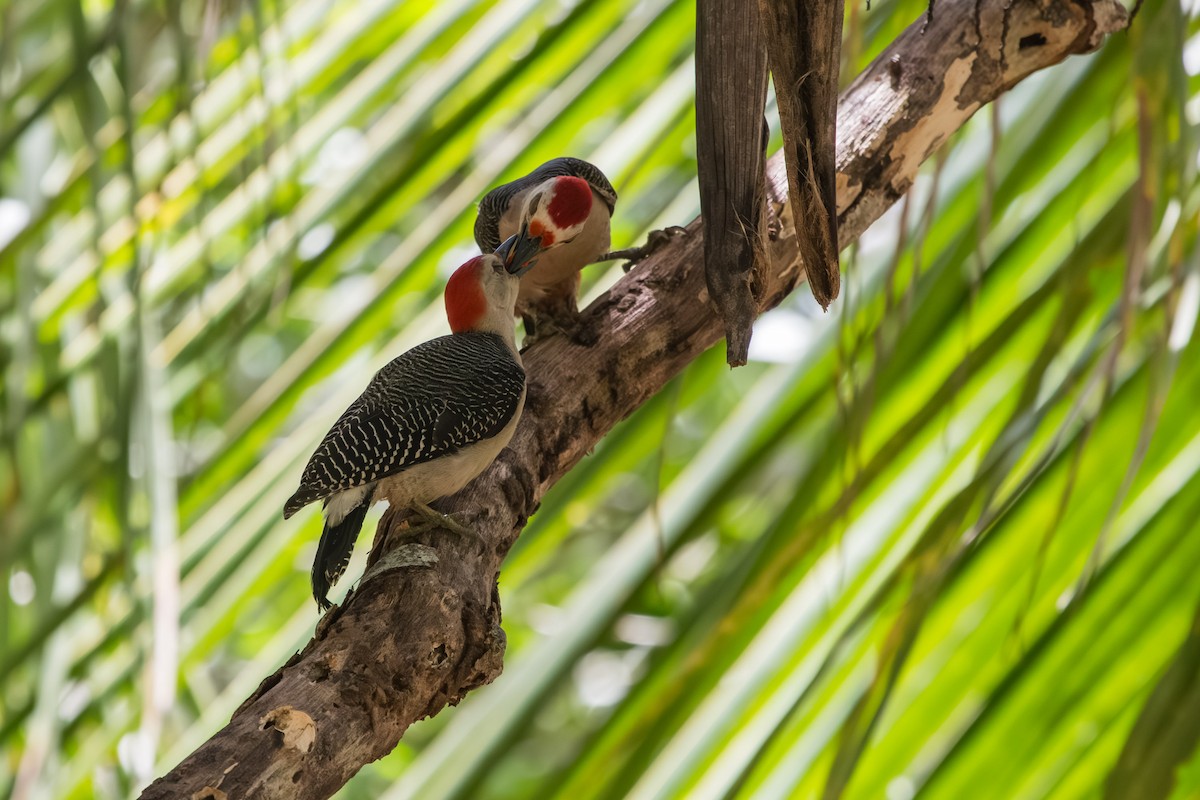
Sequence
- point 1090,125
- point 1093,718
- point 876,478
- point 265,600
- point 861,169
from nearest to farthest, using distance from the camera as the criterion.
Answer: point 1093,718, point 876,478, point 1090,125, point 861,169, point 265,600

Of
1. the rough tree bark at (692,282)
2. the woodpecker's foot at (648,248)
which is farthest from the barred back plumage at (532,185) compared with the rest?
the rough tree bark at (692,282)

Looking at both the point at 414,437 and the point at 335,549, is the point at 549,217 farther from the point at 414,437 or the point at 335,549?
the point at 335,549

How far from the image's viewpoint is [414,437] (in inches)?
71.6

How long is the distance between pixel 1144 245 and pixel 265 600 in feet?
8.14

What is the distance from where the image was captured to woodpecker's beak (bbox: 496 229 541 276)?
2.20 metres

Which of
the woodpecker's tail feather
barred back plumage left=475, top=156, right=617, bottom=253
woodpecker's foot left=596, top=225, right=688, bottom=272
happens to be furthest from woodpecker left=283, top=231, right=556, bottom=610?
barred back plumage left=475, top=156, right=617, bottom=253

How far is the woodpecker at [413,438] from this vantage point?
1713mm

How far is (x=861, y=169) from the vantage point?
1946 millimetres

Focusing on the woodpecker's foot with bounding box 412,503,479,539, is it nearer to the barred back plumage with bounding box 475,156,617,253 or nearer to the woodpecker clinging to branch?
the woodpecker clinging to branch


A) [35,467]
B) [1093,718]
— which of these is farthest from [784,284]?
[35,467]

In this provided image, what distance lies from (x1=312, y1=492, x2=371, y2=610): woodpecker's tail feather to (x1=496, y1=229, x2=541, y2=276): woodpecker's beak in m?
0.60

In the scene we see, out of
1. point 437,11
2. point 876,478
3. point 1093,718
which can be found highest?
point 437,11

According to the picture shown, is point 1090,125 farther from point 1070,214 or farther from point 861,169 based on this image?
point 861,169

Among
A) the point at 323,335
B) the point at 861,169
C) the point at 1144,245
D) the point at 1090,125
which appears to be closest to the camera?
the point at 1144,245
